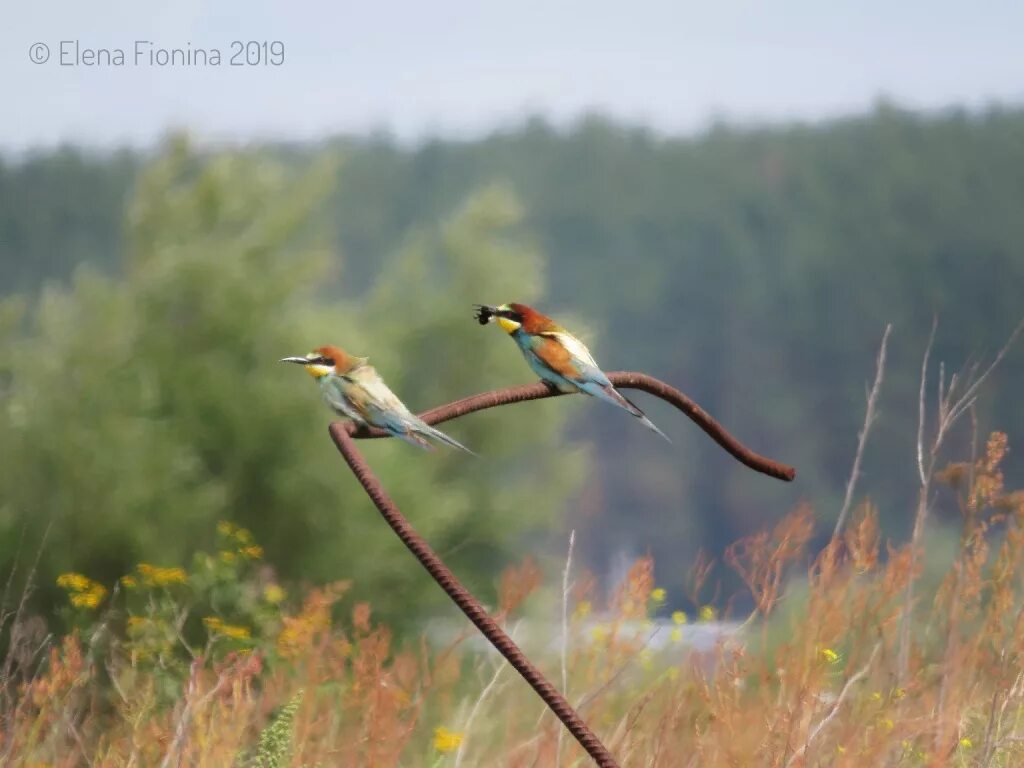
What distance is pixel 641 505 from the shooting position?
21391mm

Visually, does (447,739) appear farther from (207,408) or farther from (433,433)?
(207,408)

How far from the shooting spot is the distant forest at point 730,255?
2028 cm

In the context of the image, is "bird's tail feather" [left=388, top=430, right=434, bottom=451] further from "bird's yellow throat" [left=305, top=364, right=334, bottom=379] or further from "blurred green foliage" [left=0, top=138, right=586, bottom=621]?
"blurred green foliage" [left=0, top=138, right=586, bottom=621]

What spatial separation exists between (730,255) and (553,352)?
23499 millimetres

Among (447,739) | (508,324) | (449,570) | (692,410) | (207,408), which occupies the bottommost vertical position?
(207,408)

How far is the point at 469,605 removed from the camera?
4.67ft

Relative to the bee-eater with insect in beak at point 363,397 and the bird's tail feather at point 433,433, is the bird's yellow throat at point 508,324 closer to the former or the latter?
the bee-eater with insect in beak at point 363,397

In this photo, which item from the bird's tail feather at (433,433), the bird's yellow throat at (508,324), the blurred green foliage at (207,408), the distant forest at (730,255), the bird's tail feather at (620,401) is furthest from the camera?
the distant forest at (730,255)

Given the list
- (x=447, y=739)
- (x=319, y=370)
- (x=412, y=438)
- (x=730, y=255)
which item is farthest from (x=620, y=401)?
(x=730, y=255)

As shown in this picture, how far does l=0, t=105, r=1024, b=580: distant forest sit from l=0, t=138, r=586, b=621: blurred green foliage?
24.5 ft

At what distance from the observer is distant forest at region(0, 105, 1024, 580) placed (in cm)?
2028

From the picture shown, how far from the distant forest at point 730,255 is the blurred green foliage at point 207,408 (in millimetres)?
7481

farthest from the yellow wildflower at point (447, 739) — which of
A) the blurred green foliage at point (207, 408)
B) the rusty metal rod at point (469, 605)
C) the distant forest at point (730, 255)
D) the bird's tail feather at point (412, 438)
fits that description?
the distant forest at point (730, 255)

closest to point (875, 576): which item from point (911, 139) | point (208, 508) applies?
point (208, 508)
